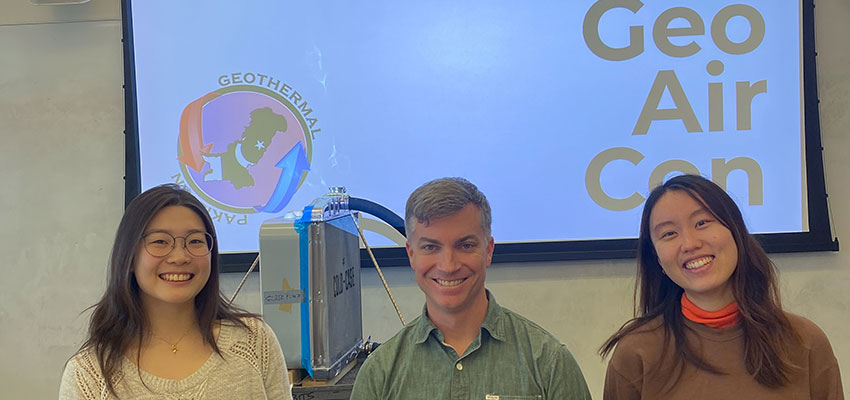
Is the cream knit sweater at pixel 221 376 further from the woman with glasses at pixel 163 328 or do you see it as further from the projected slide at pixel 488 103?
the projected slide at pixel 488 103

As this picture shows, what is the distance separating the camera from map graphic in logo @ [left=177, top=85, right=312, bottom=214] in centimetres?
322

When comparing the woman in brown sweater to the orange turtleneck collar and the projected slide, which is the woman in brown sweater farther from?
the projected slide

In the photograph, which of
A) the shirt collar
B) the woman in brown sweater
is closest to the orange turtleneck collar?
the woman in brown sweater

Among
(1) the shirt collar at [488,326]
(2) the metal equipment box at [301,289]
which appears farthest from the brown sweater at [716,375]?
(2) the metal equipment box at [301,289]

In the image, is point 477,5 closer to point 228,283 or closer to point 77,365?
point 228,283

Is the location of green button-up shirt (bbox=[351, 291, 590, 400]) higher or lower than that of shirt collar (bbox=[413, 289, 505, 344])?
lower

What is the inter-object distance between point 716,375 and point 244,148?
2483 mm

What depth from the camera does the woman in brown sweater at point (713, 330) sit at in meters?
1.51

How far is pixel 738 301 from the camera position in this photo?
1.56m

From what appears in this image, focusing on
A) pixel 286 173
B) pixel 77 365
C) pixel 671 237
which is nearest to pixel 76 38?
pixel 286 173

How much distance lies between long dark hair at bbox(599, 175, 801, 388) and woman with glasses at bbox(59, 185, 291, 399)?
1.03 meters

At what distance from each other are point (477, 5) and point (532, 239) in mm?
1241

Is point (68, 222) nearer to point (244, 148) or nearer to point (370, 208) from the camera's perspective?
point (244, 148)

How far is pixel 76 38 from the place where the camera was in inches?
131
